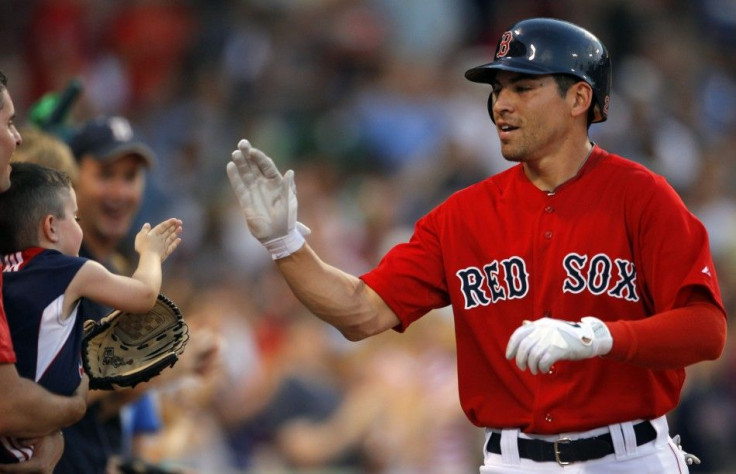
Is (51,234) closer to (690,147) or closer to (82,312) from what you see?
(82,312)

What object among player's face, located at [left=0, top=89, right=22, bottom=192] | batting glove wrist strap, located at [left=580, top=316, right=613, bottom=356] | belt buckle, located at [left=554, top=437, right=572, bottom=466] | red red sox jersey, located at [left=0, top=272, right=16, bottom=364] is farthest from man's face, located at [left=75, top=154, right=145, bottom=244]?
batting glove wrist strap, located at [left=580, top=316, right=613, bottom=356]

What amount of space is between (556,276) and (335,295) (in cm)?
73

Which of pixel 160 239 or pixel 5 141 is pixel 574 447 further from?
A: pixel 5 141

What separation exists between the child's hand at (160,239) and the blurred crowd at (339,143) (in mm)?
2915

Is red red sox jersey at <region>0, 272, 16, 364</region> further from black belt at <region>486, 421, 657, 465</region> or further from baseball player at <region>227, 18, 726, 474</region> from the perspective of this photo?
black belt at <region>486, 421, 657, 465</region>

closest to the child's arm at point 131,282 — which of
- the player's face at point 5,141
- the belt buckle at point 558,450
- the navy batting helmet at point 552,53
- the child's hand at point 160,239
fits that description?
the child's hand at point 160,239

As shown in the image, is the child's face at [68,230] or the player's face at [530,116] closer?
the child's face at [68,230]

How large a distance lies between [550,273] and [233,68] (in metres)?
7.75

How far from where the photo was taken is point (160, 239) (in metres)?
4.01

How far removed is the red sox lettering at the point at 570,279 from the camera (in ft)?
13.5

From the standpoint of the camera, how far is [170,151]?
10750 mm

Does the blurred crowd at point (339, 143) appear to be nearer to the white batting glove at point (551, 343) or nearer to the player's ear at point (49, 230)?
the player's ear at point (49, 230)

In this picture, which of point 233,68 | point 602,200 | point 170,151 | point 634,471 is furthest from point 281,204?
point 233,68

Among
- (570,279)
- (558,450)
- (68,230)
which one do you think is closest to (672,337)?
(570,279)
